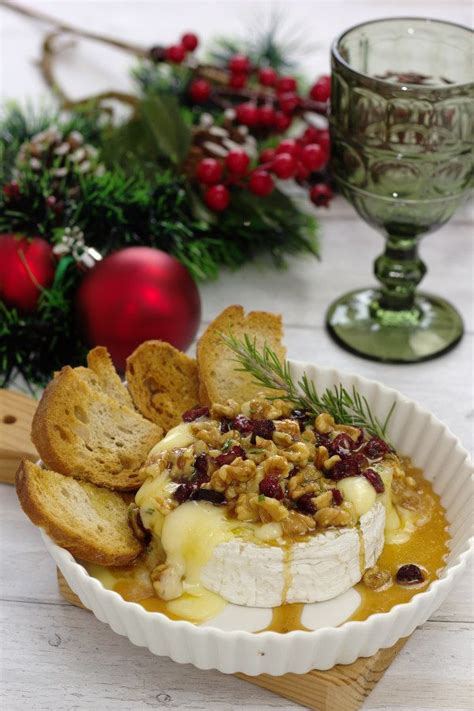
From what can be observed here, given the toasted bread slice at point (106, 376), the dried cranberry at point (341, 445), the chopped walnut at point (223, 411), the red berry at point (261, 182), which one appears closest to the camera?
the dried cranberry at point (341, 445)

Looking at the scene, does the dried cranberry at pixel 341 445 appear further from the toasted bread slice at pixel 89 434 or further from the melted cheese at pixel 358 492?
the toasted bread slice at pixel 89 434

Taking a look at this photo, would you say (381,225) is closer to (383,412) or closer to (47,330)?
(383,412)

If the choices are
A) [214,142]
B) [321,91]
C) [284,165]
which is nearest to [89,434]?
[284,165]

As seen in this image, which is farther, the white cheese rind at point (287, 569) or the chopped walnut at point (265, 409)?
the chopped walnut at point (265, 409)

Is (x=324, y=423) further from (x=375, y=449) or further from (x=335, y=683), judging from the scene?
(x=335, y=683)

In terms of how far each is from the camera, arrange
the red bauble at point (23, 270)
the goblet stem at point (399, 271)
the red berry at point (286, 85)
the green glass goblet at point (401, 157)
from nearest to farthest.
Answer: the green glass goblet at point (401, 157) < the red bauble at point (23, 270) < the goblet stem at point (399, 271) < the red berry at point (286, 85)

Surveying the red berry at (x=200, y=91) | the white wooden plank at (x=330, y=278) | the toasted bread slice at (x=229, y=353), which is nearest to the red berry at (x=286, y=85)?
the red berry at (x=200, y=91)

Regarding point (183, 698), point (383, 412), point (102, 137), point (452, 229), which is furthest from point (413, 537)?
point (102, 137)

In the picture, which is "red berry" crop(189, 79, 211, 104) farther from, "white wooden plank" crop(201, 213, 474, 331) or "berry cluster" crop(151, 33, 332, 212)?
"white wooden plank" crop(201, 213, 474, 331)
